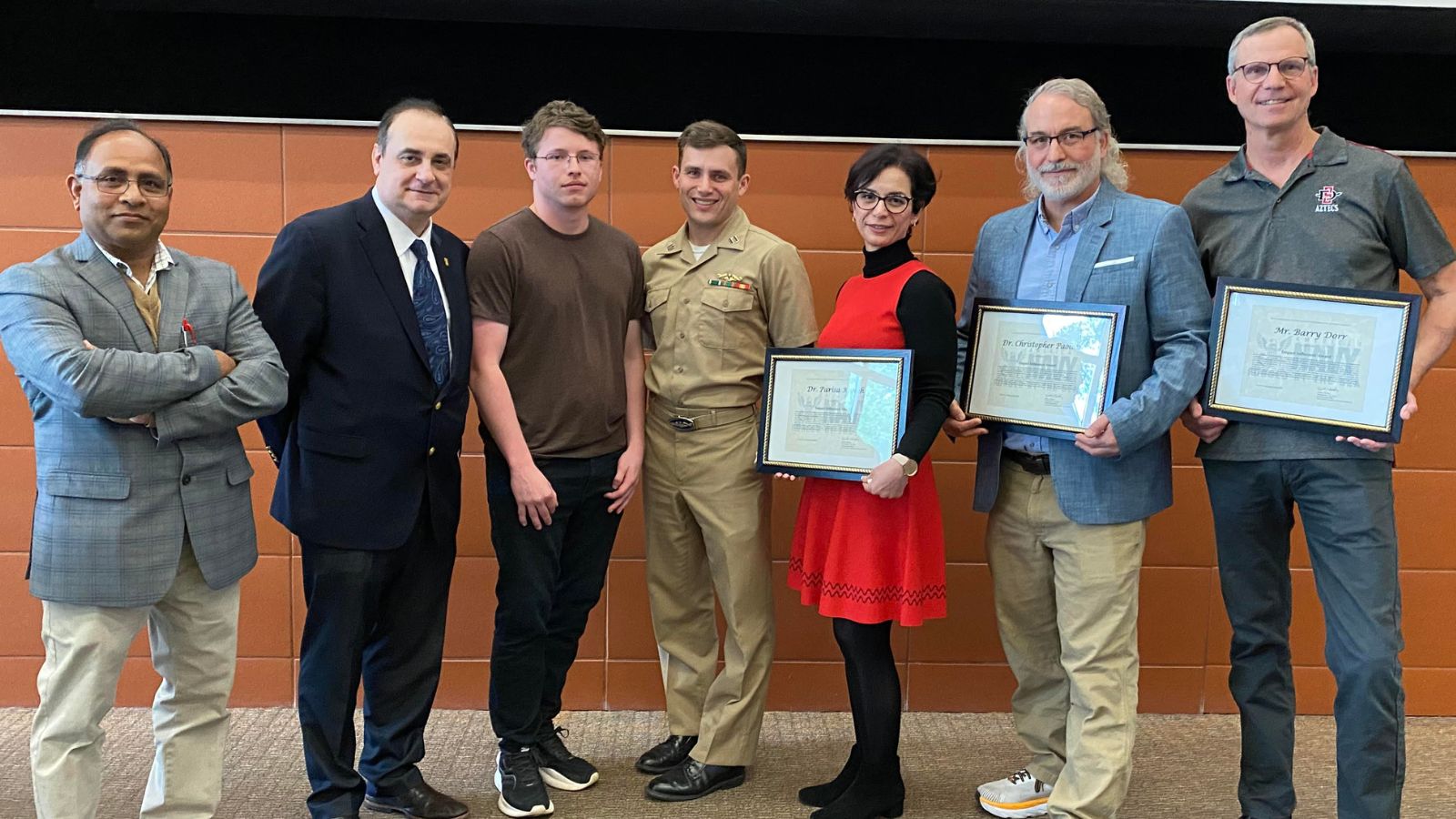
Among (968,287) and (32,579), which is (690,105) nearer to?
(968,287)

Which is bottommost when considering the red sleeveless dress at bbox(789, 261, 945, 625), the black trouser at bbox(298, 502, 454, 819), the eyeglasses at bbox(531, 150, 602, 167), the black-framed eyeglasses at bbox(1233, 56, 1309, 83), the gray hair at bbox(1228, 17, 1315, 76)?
the black trouser at bbox(298, 502, 454, 819)

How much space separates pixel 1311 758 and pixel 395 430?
2.91 metres

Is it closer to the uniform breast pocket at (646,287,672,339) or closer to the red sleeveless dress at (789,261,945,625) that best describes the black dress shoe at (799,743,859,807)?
the red sleeveless dress at (789,261,945,625)

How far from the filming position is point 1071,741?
2496 millimetres

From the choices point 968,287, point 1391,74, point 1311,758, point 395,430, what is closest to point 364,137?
point 395,430

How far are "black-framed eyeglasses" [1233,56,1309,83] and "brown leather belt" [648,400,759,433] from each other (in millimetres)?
1468

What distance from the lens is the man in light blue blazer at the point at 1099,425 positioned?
2.39 m

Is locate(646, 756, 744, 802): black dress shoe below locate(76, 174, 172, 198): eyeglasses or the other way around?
below

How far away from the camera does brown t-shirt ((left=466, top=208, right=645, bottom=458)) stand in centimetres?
263

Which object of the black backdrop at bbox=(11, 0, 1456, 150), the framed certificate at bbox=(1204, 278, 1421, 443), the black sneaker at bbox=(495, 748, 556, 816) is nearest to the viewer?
the framed certificate at bbox=(1204, 278, 1421, 443)

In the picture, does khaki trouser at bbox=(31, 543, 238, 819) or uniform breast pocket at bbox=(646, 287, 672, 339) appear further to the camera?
uniform breast pocket at bbox=(646, 287, 672, 339)

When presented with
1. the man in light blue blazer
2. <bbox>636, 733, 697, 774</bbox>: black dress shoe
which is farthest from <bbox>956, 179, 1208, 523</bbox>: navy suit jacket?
<bbox>636, 733, 697, 774</bbox>: black dress shoe

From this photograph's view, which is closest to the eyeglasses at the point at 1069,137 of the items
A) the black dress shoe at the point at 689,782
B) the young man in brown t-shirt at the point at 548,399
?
the young man in brown t-shirt at the point at 548,399

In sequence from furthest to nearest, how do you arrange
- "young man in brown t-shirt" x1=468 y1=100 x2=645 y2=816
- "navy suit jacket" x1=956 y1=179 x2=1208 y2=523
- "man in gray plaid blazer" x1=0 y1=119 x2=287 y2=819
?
"young man in brown t-shirt" x1=468 y1=100 x2=645 y2=816
"navy suit jacket" x1=956 y1=179 x2=1208 y2=523
"man in gray plaid blazer" x1=0 y1=119 x2=287 y2=819
